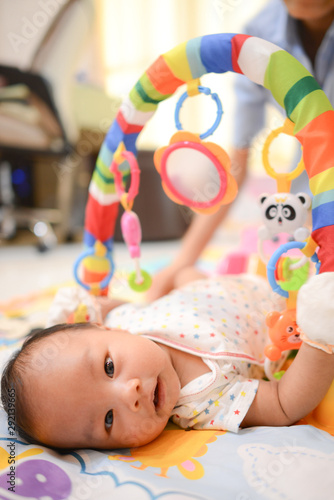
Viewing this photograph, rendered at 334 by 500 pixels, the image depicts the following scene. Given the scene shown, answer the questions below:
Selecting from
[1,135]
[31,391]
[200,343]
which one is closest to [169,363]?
[200,343]

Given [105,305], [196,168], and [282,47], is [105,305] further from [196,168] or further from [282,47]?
[282,47]

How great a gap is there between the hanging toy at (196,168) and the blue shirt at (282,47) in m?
0.32

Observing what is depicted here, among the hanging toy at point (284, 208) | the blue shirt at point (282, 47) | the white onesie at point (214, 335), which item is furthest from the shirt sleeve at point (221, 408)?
the blue shirt at point (282, 47)

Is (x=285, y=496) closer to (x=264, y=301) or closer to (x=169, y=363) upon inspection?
(x=169, y=363)

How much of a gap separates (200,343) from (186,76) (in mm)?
434

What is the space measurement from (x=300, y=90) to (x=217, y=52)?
0.15 metres

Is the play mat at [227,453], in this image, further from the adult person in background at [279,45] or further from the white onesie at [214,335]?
the adult person in background at [279,45]

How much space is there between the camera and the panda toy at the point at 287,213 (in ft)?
1.98

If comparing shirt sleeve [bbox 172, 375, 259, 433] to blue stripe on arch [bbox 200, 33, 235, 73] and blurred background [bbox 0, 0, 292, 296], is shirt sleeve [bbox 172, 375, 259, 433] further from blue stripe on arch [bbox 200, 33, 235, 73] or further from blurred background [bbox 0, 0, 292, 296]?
blurred background [bbox 0, 0, 292, 296]

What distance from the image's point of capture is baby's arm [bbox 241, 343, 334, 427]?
0.58 m

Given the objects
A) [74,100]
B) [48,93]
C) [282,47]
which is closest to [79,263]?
[282,47]

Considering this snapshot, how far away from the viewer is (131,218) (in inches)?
31.8

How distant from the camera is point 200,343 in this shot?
0.71 meters

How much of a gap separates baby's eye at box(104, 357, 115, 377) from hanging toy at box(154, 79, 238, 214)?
0.28m
